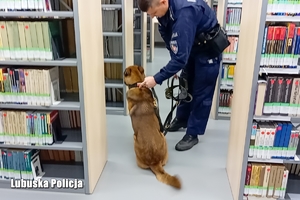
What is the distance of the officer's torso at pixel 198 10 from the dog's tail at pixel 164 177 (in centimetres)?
110

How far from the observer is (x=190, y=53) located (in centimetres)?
250

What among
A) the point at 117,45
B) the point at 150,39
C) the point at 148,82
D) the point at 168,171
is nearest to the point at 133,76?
the point at 148,82

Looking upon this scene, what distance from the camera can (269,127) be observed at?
1.78 metres

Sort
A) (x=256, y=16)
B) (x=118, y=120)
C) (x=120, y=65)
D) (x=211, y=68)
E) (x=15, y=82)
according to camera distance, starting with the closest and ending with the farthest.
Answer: (x=256, y=16) < (x=15, y=82) < (x=211, y=68) < (x=118, y=120) < (x=120, y=65)

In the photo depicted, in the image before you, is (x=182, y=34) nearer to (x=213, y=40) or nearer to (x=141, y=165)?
(x=213, y=40)

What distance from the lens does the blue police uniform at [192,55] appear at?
205cm

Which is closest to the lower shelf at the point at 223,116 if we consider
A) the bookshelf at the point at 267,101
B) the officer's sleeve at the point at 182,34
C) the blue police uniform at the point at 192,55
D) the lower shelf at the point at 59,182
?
the blue police uniform at the point at 192,55

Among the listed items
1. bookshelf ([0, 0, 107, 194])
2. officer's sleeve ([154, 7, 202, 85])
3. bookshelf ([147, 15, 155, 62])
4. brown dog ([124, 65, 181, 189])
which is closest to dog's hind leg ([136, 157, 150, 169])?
brown dog ([124, 65, 181, 189])

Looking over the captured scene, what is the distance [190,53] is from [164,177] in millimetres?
1089

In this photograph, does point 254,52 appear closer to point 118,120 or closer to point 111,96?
point 118,120

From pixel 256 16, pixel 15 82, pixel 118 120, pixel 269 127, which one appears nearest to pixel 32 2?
pixel 15 82

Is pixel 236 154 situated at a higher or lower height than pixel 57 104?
lower

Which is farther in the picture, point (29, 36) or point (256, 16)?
point (29, 36)

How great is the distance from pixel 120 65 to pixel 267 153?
7.52 ft
